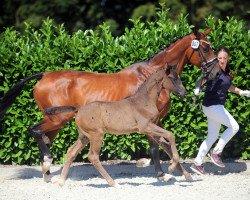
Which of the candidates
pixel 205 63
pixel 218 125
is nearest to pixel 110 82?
pixel 205 63

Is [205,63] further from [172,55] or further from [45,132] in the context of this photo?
[45,132]

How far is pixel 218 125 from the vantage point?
37.2 ft

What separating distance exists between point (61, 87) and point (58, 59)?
1329 millimetres

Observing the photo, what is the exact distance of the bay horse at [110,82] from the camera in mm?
10969

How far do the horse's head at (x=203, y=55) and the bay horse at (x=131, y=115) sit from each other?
91 centimetres

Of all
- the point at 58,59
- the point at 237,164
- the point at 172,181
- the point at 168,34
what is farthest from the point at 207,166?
the point at 58,59

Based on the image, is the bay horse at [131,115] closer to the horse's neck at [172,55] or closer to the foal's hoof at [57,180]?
the foal's hoof at [57,180]

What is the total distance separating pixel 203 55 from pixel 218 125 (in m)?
1.11

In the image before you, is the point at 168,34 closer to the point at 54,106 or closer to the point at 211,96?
the point at 211,96

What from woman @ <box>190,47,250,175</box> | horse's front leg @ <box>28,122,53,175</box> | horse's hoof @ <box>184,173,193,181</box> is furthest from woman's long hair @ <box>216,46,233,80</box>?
horse's front leg @ <box>28,122,53,175</box>

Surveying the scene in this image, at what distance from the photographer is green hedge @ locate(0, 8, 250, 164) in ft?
40.3

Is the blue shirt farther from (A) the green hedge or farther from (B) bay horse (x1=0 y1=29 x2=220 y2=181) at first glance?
(A) the green hedge

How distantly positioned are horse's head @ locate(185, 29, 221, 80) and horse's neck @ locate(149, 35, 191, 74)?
9 cm

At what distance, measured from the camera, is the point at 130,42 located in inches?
484
